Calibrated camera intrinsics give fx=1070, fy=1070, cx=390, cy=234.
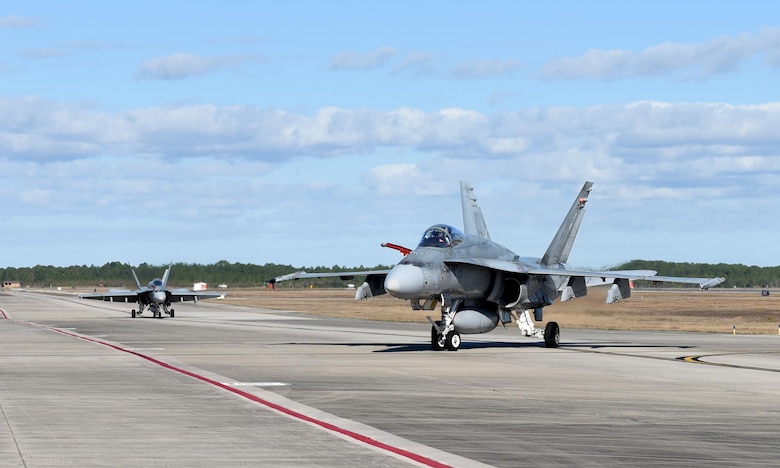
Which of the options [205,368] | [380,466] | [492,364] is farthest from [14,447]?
[492,364]

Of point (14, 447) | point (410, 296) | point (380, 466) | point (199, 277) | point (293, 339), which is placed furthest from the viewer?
point (199, 277)

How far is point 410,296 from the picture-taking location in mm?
29594

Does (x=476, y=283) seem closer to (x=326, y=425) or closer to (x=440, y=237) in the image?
(x=440, y=237)

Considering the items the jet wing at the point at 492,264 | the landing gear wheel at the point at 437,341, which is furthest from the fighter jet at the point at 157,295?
the jet wing at the point at 492,264

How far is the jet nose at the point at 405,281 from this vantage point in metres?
28.6

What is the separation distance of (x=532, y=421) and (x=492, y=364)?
11.9 meters

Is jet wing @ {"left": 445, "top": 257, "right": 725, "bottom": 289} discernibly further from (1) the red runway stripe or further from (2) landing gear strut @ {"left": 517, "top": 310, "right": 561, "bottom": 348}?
(1) the red runway stripe

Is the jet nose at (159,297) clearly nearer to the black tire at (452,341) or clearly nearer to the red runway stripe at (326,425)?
the black tire at (452,341)

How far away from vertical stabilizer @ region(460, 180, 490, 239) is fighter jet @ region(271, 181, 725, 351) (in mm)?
2232

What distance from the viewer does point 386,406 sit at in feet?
55.6

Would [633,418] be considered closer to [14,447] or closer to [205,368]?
[14,447]

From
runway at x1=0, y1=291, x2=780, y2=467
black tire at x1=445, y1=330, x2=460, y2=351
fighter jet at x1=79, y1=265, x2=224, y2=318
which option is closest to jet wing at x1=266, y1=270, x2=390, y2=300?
runway at x1=0, y1=291, x2=780, y2=467

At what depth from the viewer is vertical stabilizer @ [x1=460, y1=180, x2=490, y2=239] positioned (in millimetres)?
37281

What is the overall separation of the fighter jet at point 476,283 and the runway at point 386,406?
3.81 feet
